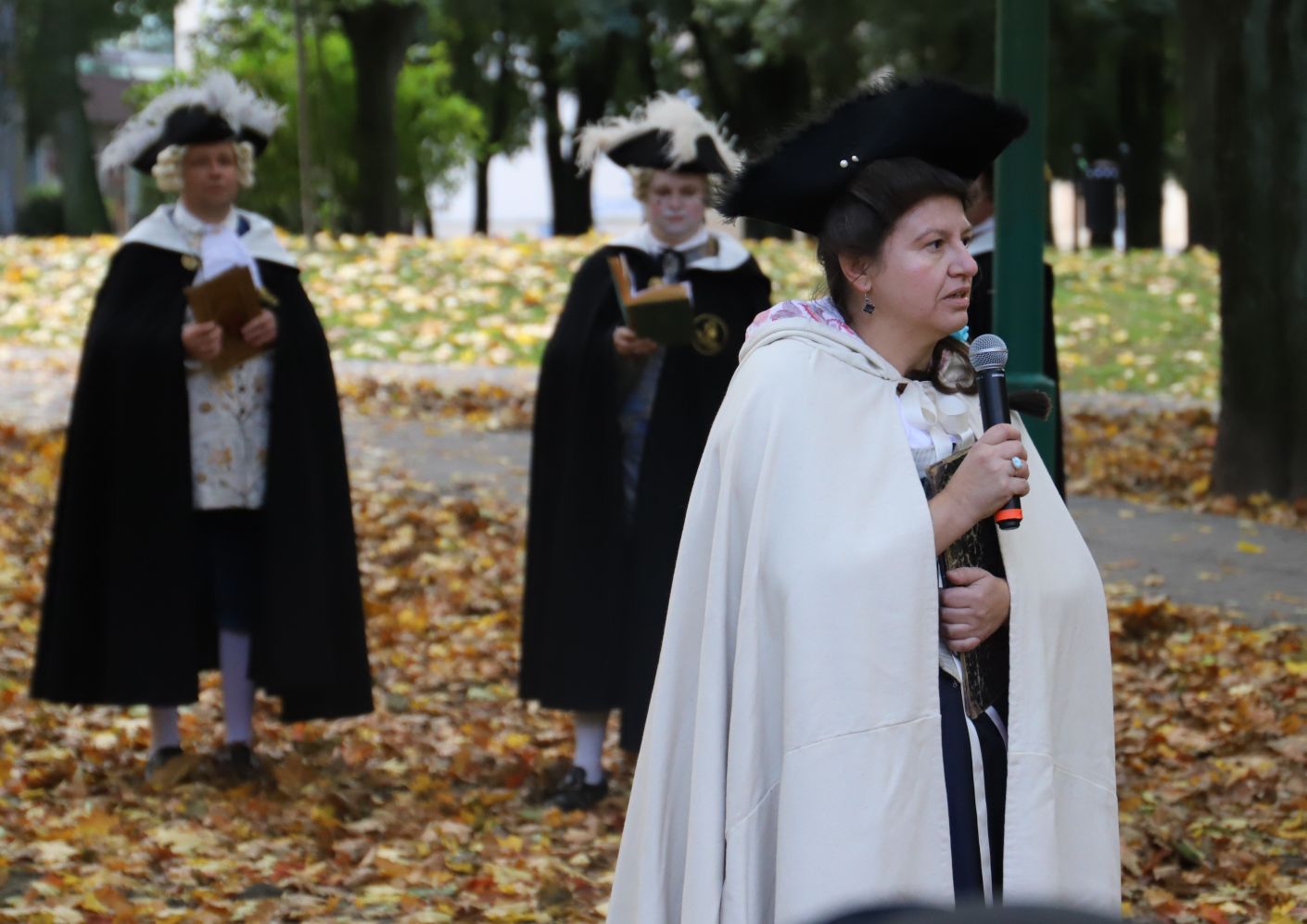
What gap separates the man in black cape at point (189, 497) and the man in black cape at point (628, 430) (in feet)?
2.66

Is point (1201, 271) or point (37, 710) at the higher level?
point (1201, 271)

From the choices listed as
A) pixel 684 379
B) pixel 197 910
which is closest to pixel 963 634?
pixel 197 910

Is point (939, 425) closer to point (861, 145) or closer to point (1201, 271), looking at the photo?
point (861, 145)

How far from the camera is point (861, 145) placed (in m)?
3.49

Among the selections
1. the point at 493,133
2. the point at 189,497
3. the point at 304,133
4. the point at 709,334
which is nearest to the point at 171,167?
the point at 189,497

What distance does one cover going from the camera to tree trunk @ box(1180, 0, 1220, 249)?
12.1m

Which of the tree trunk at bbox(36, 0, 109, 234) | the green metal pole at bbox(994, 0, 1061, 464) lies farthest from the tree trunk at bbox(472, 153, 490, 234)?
the green metal pole at bbox(994, 0, 1061, 464)

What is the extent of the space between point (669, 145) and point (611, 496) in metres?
1.17

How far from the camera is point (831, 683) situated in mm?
3301

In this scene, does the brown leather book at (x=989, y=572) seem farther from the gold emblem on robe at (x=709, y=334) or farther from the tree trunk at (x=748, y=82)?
the tree trunk at (x=748, y=82)

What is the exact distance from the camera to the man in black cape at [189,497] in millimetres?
6965

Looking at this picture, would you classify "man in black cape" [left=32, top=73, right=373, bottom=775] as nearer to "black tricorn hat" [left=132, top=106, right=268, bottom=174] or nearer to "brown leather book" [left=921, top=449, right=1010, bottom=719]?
"black tricorn hat" [left=132, top=106, right=268, bottom=174]

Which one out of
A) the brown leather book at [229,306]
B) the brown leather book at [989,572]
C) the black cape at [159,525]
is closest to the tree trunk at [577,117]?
the black cape at [159,525]

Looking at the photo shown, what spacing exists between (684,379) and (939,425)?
3.21 meters
